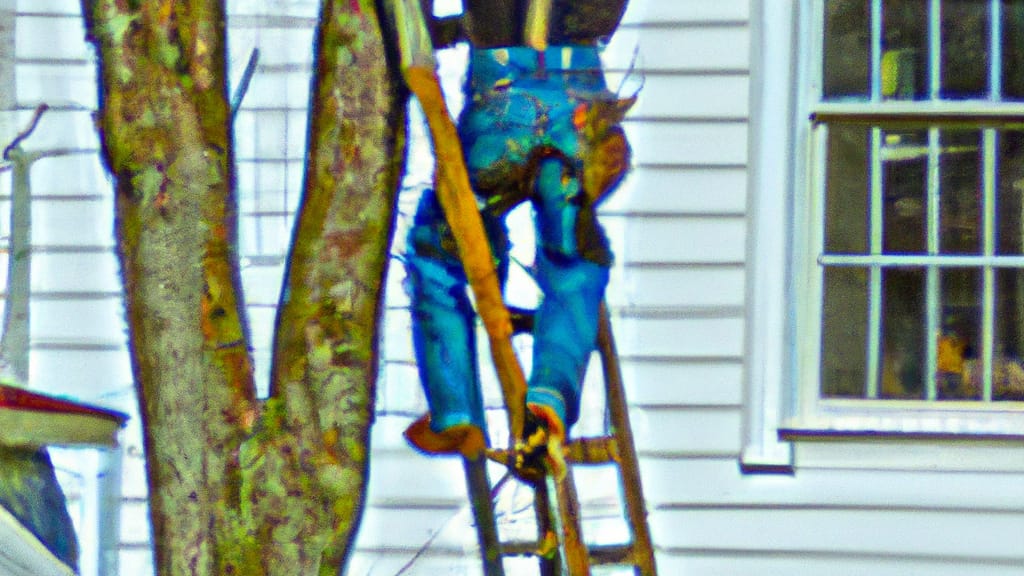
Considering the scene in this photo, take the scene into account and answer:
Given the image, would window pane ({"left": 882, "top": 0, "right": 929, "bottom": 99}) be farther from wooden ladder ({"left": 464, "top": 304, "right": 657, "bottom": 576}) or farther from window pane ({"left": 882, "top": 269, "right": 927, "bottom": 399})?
wooden ladder ({"left": 464, "top": 304, "right": 657, "bottom": 576})

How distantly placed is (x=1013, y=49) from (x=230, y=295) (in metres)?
2.46

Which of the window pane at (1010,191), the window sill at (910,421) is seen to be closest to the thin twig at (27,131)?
the window sill at (910,421)

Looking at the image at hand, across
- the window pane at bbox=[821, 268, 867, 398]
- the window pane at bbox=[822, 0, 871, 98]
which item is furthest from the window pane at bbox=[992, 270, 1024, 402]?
the window pane at bbox=[822, 0, 871, 98]

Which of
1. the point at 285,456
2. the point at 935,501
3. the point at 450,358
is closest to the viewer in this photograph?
the point at 285,456

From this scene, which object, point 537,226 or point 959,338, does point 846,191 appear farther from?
point 537,226

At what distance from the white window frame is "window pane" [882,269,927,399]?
0.20 ft

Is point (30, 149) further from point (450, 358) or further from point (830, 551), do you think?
point (830, 551)

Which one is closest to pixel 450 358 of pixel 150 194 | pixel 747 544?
pixel 150 194

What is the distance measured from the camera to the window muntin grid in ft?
11.9

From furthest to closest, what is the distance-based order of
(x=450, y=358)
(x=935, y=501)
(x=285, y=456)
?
(x=935, y=501) → (x=450, y=358) → (x=285, y=456)

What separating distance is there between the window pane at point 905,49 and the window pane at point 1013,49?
22cm

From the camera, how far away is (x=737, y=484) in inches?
140

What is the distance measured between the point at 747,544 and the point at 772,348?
56cm

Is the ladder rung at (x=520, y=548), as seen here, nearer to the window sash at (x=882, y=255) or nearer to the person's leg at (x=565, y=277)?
the person's leg at (x=565, y=277)
